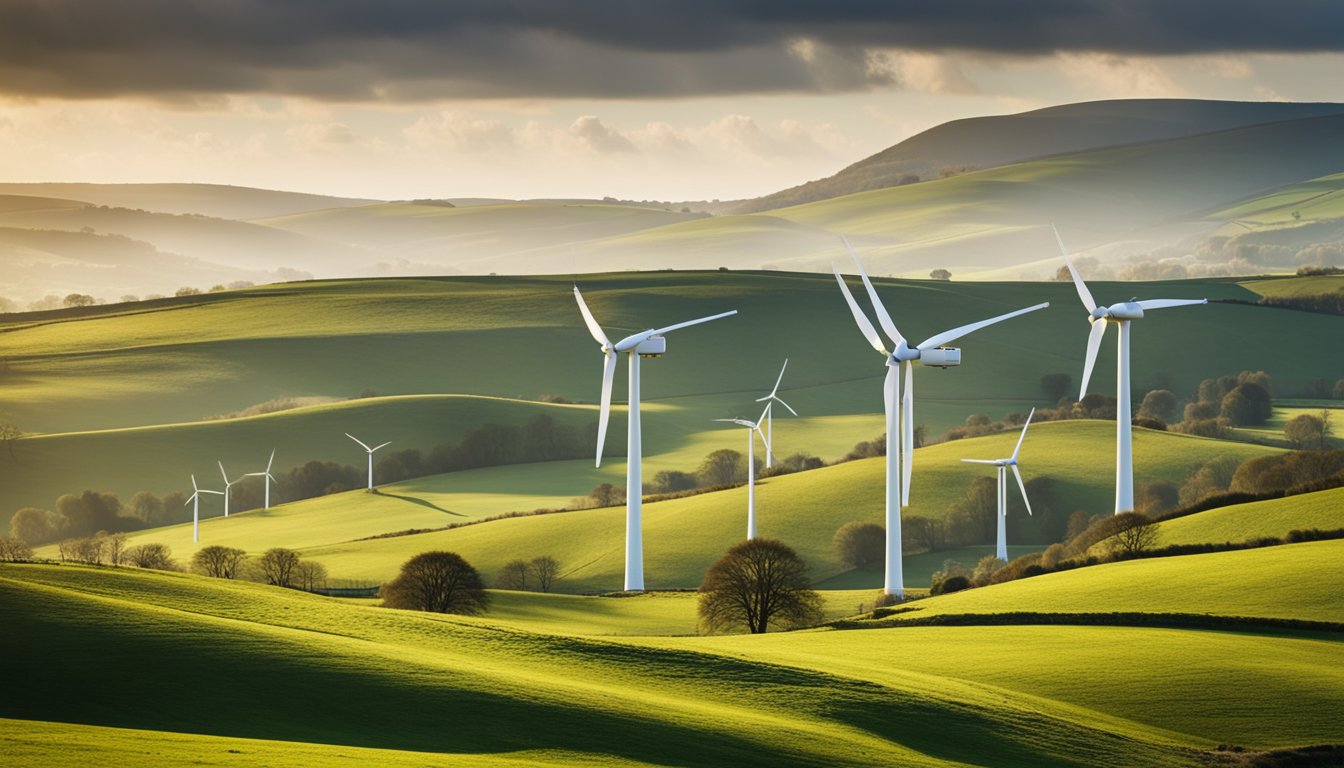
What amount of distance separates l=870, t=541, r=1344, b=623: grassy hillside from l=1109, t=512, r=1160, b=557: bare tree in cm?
531

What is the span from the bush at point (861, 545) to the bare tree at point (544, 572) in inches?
627

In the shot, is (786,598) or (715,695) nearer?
(715,695)

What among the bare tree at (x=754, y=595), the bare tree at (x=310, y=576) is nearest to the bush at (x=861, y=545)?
the bare tree at (x=754, y=595)

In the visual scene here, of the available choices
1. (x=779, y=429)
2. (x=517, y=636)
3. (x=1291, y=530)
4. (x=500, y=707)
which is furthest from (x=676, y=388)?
(x=500, y=707)

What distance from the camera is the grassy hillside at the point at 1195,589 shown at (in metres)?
56.6

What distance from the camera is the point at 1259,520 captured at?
73.9 meters

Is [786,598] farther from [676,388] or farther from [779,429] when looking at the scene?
[676,388]

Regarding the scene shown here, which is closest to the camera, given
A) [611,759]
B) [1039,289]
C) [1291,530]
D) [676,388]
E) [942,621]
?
[611,759]

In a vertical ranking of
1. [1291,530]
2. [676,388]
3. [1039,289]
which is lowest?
[1291,530]

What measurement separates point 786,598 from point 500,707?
2979cm

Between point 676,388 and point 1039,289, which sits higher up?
point 1039,289

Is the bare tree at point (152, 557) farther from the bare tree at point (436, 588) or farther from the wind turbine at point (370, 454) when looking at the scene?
the bare tree at point (436, 588)

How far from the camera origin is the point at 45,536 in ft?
378

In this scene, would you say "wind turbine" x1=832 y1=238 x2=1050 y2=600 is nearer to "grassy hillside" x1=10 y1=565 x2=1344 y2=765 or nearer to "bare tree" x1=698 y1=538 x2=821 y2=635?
"bare tree" x1=698 y1=538 x2=821 y2=635
